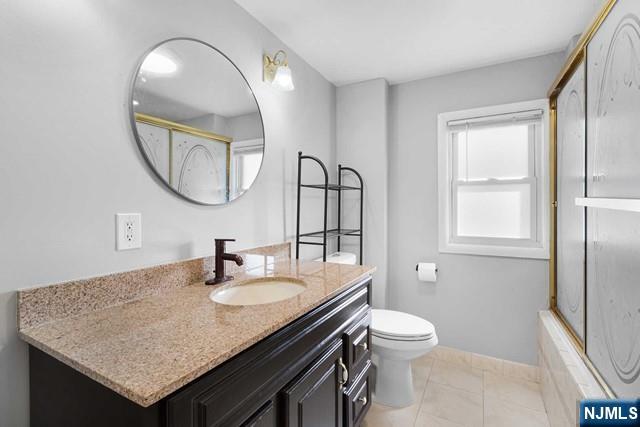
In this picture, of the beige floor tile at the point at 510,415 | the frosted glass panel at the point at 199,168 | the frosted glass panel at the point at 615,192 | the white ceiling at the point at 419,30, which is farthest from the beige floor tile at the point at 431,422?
the white ceiling at the point at 419,30

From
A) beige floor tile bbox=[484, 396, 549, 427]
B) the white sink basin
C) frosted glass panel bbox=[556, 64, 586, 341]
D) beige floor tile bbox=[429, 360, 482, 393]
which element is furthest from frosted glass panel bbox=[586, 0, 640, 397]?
the white sink basin

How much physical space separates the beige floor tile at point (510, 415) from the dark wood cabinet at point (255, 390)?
1004 millimetres

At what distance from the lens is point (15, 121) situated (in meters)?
0.81

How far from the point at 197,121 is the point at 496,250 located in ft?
7.05

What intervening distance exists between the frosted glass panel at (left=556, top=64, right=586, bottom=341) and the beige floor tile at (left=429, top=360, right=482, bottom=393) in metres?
0.72

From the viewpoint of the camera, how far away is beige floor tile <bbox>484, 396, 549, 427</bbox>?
168cm

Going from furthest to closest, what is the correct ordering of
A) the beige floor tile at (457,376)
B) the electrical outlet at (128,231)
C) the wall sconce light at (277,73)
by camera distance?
the beige floor tile at (457,376)
the wall sconce light at (277,73)
the electrical outlet at (128,231)

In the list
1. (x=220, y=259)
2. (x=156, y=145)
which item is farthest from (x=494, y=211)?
(x=156, y=145)

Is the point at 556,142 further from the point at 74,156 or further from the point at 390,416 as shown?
the point at 74,156

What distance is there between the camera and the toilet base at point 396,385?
1.83 meters

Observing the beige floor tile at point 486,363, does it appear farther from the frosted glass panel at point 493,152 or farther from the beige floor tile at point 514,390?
the frosted glass panel at point 493,152

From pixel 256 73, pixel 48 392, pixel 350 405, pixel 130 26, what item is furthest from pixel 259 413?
pixel 256 73

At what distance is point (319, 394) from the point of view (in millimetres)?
1055

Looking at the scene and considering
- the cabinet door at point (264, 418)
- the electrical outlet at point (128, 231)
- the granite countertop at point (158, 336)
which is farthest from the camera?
the electrical outlet at point (128, 231)
